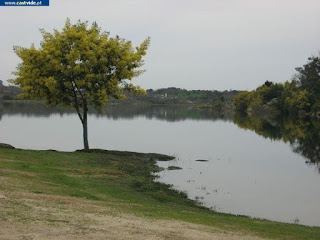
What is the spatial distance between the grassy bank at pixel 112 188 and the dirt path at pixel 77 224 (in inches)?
9.1

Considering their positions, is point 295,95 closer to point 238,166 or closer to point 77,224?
point 238,166

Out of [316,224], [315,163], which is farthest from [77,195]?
[315,163]

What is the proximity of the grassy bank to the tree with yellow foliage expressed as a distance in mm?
6213

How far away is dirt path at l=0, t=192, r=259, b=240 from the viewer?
35.2ft

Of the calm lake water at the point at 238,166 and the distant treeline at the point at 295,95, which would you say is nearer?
the calm lake water at the point at 238,166

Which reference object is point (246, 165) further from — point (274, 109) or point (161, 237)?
point (274, 109)

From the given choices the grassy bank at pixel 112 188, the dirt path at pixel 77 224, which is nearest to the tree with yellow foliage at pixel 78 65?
the grassy bank at pixel 112 188

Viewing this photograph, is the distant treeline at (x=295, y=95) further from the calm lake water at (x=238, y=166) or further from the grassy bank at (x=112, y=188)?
the grassy bank at (x=112, y=188)

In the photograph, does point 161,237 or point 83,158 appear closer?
point 161,237

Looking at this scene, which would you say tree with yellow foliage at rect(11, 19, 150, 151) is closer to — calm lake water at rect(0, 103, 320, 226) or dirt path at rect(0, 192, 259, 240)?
calm lake water at rect(0, 103, 320, 226)

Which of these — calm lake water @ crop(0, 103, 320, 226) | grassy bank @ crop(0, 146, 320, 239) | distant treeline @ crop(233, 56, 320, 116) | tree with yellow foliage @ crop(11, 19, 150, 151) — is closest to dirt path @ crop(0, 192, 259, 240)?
grassy bank @ crop(0, 146, 320, 239)

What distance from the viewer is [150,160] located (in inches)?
1503

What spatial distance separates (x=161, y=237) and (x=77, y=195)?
7.97m

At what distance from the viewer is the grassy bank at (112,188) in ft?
50.3
